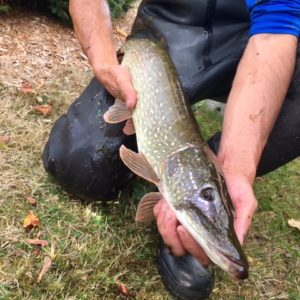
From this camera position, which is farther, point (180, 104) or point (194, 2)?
point (194, 2)

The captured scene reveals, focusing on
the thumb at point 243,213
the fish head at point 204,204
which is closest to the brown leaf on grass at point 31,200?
the fish head at point 204,204

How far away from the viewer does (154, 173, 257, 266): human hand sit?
5.86 ft

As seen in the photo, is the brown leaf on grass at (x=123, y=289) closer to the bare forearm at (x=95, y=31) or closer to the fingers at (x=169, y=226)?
the fingers at (x=169, y=226)

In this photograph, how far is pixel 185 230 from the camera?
1.76m

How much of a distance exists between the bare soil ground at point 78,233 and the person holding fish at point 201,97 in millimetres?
92

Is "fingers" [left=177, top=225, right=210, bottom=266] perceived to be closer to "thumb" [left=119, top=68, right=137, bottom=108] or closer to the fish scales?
the fish scales

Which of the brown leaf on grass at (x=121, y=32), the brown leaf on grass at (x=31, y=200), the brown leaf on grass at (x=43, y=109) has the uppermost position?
the brown leaf on grass at (x=31, y=200)

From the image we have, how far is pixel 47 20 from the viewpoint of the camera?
13.3ft

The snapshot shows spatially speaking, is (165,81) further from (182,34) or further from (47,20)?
(47,20)

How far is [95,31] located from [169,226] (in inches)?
41.0

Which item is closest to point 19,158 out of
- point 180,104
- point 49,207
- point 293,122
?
point 49,207

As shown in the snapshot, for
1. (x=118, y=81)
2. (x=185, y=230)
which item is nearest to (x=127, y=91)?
(x=118, y=81)

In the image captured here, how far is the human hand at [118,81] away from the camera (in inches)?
89.0

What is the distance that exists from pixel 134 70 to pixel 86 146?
40 cm
